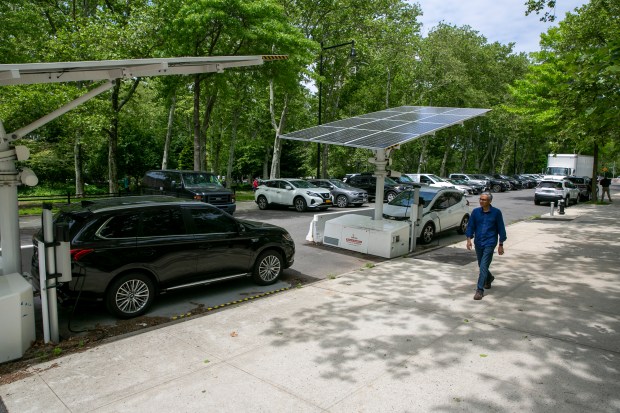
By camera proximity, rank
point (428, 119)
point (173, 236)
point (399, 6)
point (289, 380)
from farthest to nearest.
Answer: point (399, 6), point (428, 119), point (173, 236), point (289, 380)

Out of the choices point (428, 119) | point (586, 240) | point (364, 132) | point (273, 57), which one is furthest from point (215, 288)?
point (586, 240)

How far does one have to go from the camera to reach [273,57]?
686 cm

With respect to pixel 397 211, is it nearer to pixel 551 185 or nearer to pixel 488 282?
pixel 488 282

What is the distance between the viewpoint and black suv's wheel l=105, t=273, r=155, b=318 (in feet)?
19.3

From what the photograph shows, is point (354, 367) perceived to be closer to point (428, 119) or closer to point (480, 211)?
point (480, 211)

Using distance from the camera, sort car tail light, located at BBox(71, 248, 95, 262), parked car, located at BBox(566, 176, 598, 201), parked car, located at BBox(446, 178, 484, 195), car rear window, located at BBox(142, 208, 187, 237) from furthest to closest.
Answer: parked car, located at BBox(446, 178, 484, 195) → parked car, located at BBox(566, 176, 598, 201) → car rear window, located at BBox(142, 208, 187, 237) → car tail light, located at BBox(71, 248, 95, 262)

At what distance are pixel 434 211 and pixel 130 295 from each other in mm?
9020

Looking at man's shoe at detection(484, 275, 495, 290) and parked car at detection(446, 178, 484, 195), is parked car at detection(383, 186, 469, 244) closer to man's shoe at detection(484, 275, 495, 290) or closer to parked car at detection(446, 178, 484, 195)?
man's shoe at detection(484, 275, 495, 290)

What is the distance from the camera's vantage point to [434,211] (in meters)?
12.5

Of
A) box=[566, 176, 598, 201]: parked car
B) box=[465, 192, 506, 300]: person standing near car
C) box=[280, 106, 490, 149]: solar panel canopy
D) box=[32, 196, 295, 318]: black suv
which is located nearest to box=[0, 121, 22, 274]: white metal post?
box=[32, 196, 295, 318]: black suv

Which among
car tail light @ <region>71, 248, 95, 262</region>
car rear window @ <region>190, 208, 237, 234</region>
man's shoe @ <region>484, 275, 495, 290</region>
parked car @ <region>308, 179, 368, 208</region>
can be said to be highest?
car rear window @ <region>190, 208, 237, 234</region>

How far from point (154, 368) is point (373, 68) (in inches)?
1308

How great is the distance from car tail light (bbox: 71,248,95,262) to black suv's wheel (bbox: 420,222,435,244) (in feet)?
28.7

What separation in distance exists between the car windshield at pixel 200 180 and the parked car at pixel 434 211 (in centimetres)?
707
